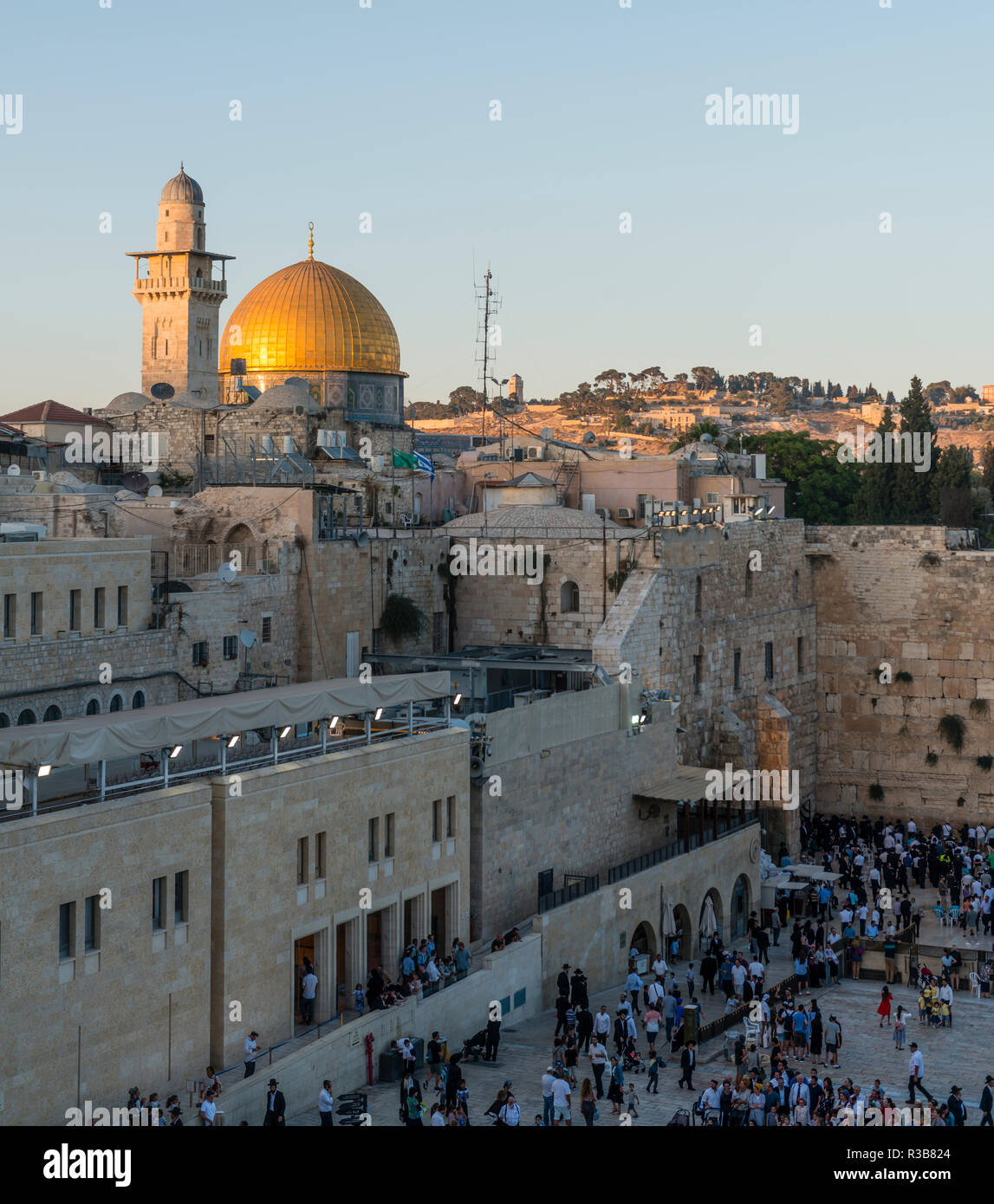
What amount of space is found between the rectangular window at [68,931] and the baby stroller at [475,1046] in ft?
21.3

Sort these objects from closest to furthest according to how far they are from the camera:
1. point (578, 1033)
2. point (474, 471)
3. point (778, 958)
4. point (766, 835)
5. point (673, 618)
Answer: point (578, 1033)
point (778, 958)
point (673, 618)
point (766, 835)
point (474, 471)

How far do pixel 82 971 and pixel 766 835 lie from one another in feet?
72.2

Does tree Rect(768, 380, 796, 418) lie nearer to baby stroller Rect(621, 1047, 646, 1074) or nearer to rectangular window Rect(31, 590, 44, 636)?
rectangular window Rect(31, 590, 44, 636)

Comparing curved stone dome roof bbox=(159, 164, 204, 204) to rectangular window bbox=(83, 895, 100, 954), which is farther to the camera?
curved stone dome roof bbox=(159, 164, 204, 204)

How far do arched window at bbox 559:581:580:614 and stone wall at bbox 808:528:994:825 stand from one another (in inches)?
412

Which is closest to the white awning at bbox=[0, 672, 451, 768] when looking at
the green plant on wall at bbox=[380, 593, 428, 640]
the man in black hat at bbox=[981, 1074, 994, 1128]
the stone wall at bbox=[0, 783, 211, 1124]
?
the stone wall at bbox=[0, 783, 211, 1124]

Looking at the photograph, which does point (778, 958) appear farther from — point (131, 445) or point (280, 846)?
point (131, 445)

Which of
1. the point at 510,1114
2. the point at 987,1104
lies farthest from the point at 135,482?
the point at 987,1104

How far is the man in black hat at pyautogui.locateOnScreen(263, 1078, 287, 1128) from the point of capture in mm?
18094

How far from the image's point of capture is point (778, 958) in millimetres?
29250

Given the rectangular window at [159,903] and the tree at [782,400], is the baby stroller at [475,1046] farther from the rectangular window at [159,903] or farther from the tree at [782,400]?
the tree at [782,400]

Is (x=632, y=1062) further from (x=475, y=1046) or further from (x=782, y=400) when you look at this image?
(x=782, y=400)

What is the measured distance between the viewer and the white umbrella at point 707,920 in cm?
3003

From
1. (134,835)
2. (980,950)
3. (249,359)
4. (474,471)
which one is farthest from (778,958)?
(249,359)
